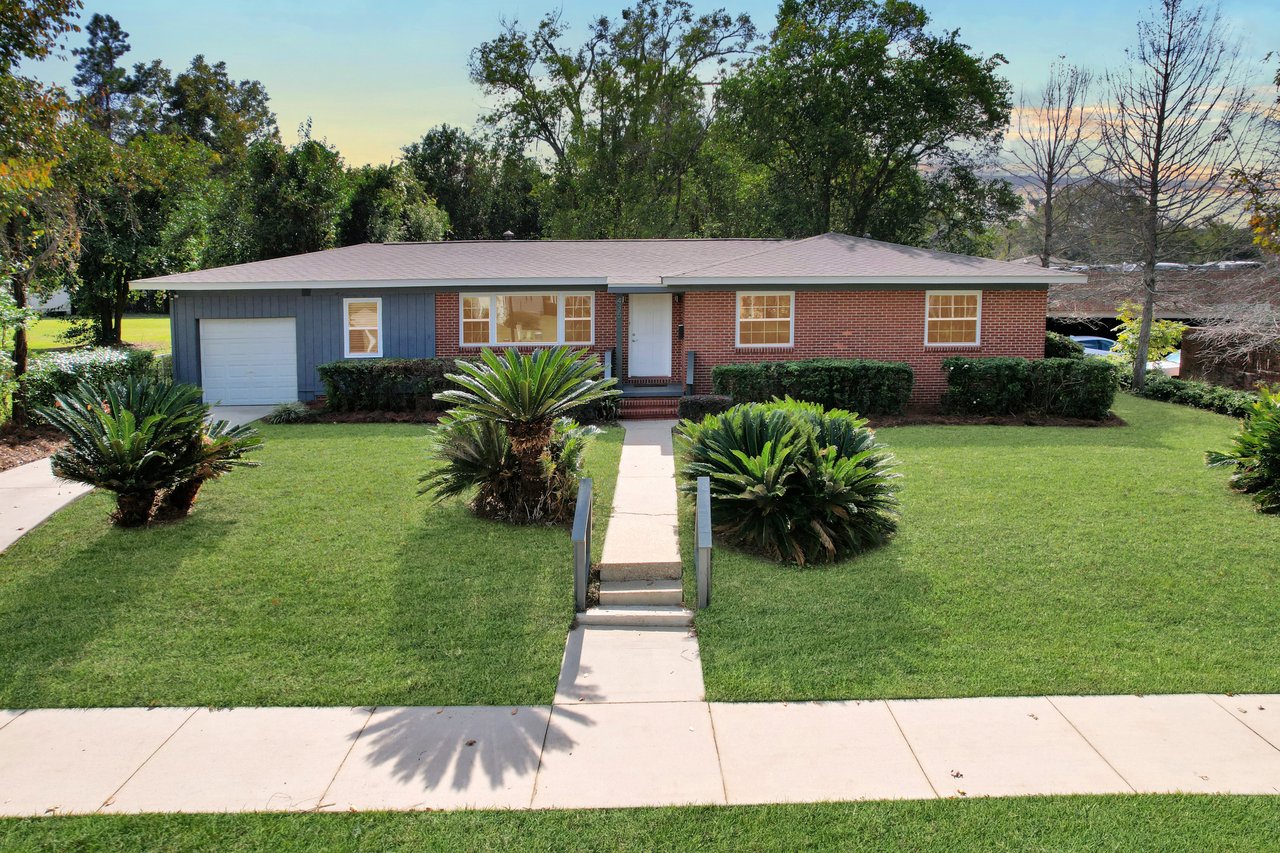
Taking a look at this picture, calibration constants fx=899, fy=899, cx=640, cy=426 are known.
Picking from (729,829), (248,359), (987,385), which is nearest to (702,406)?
(987,385)

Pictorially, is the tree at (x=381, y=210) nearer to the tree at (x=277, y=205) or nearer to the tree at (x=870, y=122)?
the tree at (x=277, y=205)

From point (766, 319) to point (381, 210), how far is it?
2068cm

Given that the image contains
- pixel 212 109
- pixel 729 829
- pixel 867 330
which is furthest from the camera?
pixel 212 109

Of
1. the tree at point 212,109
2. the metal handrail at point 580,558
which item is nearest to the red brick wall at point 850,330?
the metal handrail at point 580,558

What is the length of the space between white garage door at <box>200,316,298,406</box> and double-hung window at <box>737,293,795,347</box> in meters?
9.79

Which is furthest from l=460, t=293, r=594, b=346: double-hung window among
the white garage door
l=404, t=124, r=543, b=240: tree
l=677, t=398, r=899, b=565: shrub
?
l=404, t=124, r=543, b=240: tree

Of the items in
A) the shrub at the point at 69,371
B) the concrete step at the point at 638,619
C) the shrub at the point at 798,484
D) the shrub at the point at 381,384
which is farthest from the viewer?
the shrub at the point at 381,384

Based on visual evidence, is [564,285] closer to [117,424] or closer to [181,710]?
[117,424]

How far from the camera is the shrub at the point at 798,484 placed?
8.47 m

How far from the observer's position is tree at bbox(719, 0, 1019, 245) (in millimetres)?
29406

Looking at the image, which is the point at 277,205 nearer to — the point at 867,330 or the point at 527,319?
the point at 527,319

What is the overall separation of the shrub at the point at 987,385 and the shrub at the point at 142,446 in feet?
41.6

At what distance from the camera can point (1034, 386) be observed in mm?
17156

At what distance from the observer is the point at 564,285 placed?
19.0 metres
